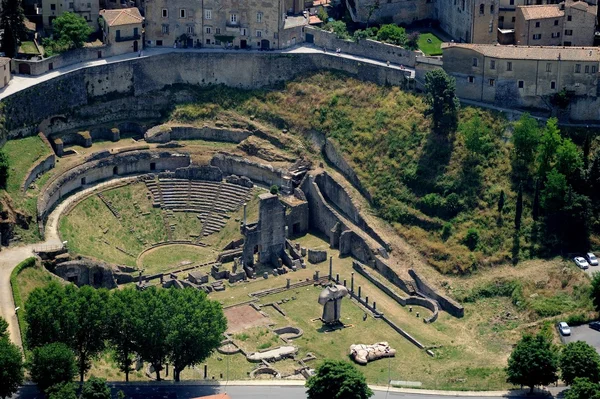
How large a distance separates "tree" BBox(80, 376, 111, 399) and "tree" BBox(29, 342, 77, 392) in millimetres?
2664

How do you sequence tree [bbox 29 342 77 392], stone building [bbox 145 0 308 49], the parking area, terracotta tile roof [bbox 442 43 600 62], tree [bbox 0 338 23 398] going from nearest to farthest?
tree [bbox 0 338 23 398], tree [bbox 29 342 77 392], the parking area, terracotta tile roof [bbox 442 43 600 62], stone building [bbox 145 0 308 49]

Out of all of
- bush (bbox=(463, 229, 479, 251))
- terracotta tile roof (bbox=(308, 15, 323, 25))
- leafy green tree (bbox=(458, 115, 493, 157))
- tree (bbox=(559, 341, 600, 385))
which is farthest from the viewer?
terracotta tile roof (bbox=(308, 15, 323, 25))

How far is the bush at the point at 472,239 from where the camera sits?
15512cm

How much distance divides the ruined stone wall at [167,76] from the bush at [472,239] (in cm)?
2260

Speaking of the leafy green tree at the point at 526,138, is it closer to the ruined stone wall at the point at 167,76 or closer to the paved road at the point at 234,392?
the ruined stone wall at the point at 167,76

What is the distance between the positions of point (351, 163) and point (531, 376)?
43409mm

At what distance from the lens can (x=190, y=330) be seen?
13050cm

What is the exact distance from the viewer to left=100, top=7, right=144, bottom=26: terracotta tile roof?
17600cm

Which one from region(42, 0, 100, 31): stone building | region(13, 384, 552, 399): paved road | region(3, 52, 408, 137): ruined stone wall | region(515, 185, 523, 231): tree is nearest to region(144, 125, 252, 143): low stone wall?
region(3, 52, 408, 137): ruined stone wall

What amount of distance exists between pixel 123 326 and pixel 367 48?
58.0 m

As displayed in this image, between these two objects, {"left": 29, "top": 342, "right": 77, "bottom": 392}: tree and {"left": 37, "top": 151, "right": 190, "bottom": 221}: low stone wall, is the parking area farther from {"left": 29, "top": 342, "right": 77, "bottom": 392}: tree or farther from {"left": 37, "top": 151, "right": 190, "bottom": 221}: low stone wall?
{"left": 37, "top": 151, "right": 190, "bottom": 221}: low stone wall

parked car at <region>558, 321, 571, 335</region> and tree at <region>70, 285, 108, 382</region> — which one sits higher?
tree at <region>70, 285, 108, 382</region>

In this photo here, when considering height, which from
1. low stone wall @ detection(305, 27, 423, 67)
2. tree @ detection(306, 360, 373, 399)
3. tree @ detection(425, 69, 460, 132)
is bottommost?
tree @ detection(306, 360, 373, 399)

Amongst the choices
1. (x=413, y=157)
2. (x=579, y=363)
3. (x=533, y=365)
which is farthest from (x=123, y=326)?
(x=413, y=157)
